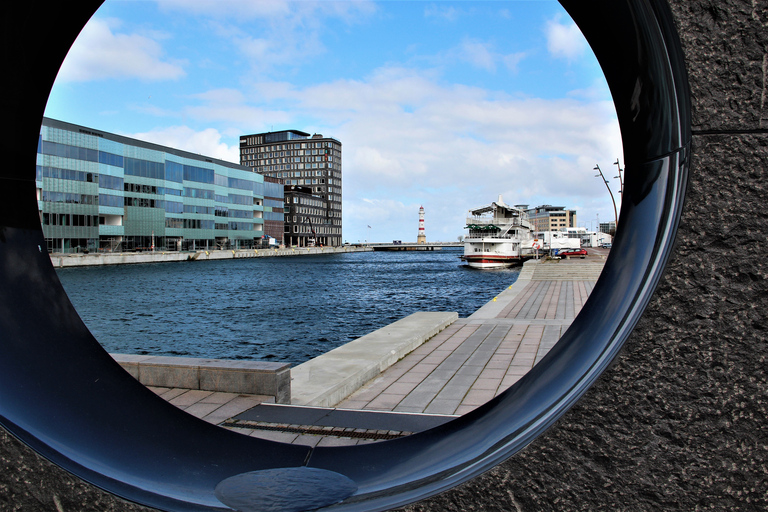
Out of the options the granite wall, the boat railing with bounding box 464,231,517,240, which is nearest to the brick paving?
the granite wall

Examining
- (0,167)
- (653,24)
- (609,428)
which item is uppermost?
(653,24)

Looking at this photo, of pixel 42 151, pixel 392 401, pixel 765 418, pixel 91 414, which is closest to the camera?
pixel 765 418

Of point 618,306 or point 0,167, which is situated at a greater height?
point 0,167

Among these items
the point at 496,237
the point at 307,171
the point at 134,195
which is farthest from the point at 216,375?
the point at 307,171

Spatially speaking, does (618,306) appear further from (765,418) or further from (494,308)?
(494,308)

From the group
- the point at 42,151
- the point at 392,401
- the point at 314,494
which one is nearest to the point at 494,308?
the point at 392,401

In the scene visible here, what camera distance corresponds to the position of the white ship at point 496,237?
49312mm

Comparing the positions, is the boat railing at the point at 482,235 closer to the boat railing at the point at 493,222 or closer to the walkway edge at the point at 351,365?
the boat railing at the point at 493,222

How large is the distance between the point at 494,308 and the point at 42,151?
159ft

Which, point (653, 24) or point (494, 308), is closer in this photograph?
point (653, 24)

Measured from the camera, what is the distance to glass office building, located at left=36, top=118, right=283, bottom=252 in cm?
4781

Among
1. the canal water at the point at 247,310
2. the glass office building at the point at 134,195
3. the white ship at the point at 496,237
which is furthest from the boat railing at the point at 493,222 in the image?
the glass office building at the point at 134,195

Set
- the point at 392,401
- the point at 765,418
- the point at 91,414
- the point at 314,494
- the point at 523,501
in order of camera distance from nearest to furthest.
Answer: the point at 765,418
the point at 523,501
the point at 314,494
the point at 91,414
the point at 392,401

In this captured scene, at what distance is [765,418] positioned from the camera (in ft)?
4.18
